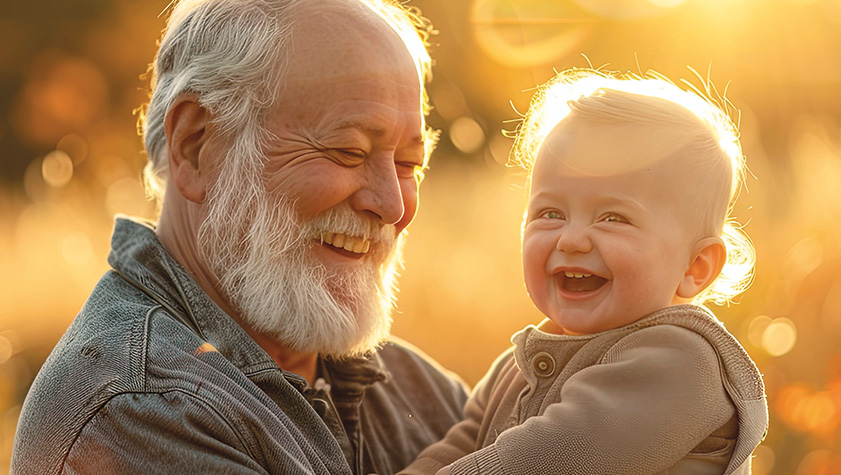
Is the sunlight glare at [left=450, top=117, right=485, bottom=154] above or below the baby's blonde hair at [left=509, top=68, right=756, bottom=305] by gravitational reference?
above

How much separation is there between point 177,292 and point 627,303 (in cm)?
116

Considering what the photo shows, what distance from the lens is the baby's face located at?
82.3 inches

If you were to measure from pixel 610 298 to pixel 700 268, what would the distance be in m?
0.28

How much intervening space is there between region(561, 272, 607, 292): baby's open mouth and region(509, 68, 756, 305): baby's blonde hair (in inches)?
11.4

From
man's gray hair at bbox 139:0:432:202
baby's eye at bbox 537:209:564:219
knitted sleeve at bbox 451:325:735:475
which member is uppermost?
man's gray hair at bbox 139:0:432:202

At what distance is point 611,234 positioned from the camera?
2.09 metres

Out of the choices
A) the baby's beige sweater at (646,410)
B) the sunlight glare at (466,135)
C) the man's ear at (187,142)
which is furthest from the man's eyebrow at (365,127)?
the sunlight glare at (466,135)

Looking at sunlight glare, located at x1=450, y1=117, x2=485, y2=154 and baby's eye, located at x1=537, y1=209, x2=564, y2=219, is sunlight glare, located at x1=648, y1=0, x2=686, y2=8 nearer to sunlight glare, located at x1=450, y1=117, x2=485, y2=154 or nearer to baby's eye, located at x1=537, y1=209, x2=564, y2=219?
sunlight glare, located at x1=450, y1=117, x2=485, y2=154

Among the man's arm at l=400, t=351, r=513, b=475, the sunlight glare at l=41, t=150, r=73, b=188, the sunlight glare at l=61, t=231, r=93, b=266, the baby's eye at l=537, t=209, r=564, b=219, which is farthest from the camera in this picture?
the sunlight glare at l=61, t=231, r=93, b=266

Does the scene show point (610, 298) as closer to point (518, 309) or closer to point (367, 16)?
point (367, 16)

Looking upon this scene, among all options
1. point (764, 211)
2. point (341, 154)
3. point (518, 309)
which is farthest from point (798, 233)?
point (341, 154)

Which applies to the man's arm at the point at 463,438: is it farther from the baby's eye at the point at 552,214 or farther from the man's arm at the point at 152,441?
the man's arm at the point at 152,441

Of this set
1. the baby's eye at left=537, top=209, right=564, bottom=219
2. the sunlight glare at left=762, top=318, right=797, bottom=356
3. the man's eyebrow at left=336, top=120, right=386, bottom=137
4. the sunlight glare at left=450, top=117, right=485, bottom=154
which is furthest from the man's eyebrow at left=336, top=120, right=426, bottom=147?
the sunlight glare at left=450, top=117, right=485, bottom=154

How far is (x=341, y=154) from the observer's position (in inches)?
97.7
